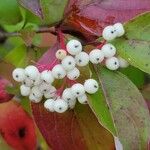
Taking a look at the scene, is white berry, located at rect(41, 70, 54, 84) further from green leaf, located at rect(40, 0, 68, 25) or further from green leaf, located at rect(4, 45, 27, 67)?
green leaf, located at rect(4, 45, 27, 67)

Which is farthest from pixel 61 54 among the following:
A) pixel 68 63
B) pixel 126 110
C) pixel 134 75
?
pixel 134 75

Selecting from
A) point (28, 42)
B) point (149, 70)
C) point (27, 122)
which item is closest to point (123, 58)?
point (149, 70)

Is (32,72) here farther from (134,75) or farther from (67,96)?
(134,75)

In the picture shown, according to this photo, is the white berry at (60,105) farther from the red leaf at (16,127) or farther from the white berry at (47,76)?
the red leaf at (16,127)

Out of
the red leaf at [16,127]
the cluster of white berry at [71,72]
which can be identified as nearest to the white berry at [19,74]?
the cluster of white berry at [71,72]

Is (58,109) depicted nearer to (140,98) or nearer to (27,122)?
(140,98)

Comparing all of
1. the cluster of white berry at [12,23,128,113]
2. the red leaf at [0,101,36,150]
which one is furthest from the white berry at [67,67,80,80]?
the red leaf at [0,101,36,150]
